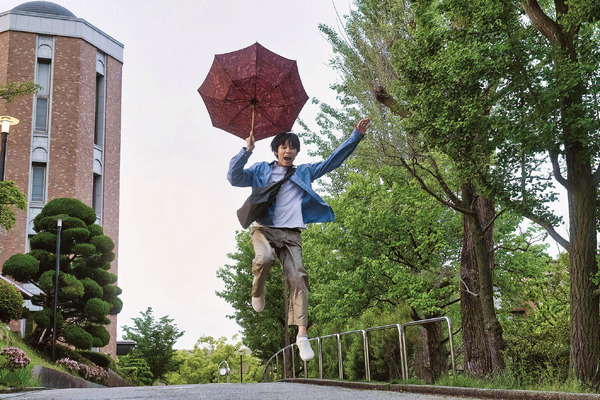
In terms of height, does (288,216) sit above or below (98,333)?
below

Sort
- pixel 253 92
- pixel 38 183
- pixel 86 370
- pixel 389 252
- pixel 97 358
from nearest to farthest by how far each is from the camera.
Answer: pixel 253 92, pixel 389 252, pixel 86 370, pixel 97 358, pixel 38 183

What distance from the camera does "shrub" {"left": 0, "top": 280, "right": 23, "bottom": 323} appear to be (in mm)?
18641

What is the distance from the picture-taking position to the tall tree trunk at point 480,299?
13.9 meters

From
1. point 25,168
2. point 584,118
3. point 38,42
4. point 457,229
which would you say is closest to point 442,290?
point 457,229

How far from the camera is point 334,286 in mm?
22938

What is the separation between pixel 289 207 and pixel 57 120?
32464 mm

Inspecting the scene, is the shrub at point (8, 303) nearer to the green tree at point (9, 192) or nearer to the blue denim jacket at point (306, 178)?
the green tree at point (9, 192)

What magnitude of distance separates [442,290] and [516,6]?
10.6 metres

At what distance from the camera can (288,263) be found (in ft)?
21.7

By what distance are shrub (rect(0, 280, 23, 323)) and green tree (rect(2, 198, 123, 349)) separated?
4.60 meters

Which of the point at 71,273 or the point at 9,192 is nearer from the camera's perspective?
the point at 9,192

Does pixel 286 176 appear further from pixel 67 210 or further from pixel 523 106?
pixel 67 210

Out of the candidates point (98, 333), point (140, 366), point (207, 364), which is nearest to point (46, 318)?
point (98, 333)

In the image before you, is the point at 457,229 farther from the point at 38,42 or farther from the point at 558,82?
the point at 38,42
